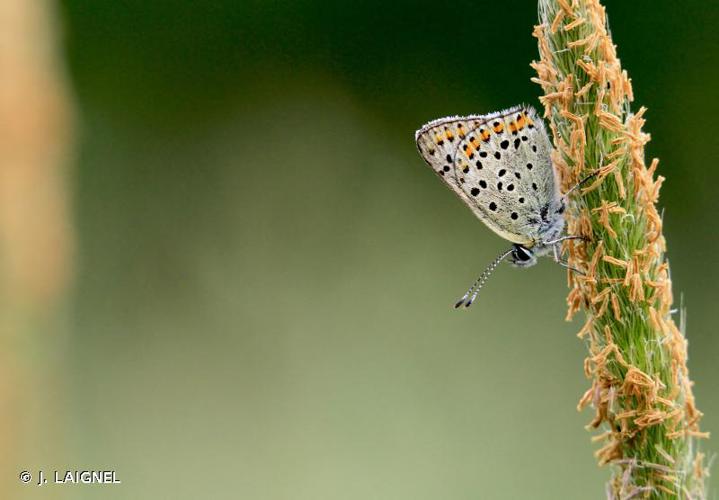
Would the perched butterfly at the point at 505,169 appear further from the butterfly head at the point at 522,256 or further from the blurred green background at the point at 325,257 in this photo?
the blurred green background at the point at 325,257

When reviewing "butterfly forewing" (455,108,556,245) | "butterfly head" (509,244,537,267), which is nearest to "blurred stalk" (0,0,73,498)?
"butterfly forewing" (455,108,556,245)

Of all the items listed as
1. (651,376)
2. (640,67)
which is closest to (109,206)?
(640,67)

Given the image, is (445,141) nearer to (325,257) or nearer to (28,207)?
(28,207)

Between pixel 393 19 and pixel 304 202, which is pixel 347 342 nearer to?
pixel 304 202

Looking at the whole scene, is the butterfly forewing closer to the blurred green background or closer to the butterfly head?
the butterfly head
